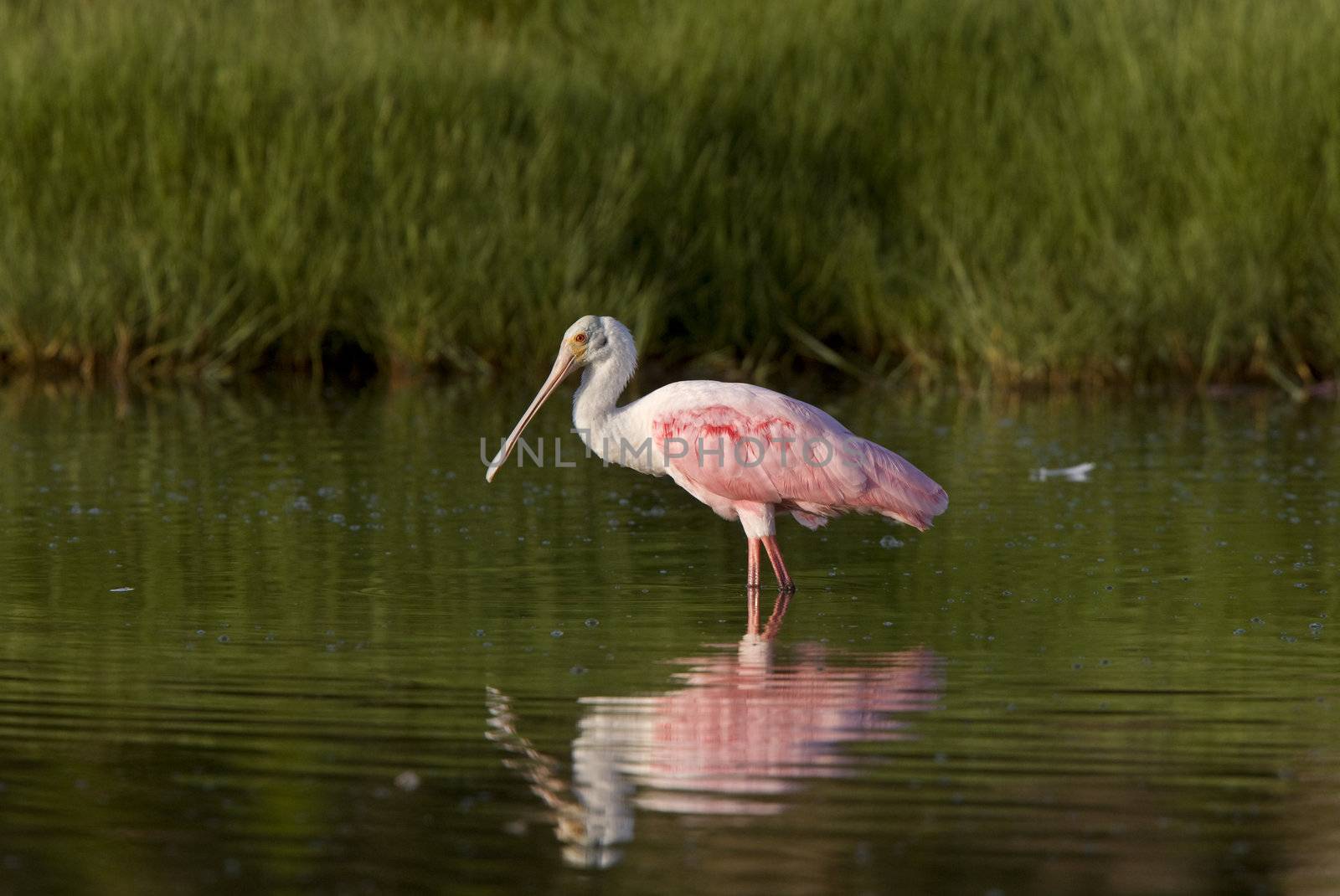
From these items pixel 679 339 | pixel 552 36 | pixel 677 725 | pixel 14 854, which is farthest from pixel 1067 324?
pixel 14 854

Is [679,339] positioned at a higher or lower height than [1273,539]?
lower

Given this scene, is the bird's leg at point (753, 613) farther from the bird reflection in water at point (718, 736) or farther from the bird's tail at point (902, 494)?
the bird's tail at point (902, 494)

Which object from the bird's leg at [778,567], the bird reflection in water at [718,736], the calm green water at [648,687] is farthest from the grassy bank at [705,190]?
the bird reflection in water at [718,736]

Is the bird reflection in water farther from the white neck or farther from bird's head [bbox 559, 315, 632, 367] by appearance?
bird's head [bbox 559, 315, 632, 367]

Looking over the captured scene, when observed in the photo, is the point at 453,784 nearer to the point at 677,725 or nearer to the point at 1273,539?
the point at 677,725

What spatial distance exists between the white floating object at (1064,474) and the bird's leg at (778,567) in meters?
3.67

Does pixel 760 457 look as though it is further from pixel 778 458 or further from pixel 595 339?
pixel 595 339

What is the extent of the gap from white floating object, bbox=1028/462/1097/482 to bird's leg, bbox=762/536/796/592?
3.67m

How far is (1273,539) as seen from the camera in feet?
36.3

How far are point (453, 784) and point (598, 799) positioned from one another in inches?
15.7

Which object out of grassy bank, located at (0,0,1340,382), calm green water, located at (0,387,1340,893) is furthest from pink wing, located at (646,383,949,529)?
grassy bank, located at (0,0,1340,382)

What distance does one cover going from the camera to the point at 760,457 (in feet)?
33.3

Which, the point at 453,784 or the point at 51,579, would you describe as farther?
the point at 51,579

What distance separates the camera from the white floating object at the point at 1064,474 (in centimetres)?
1348
